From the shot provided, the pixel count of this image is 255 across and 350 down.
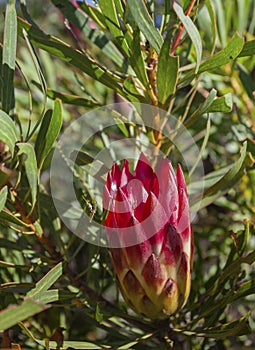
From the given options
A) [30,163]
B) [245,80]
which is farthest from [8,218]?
[245,80]

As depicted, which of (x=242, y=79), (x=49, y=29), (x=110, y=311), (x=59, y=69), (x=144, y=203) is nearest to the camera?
(x=144, y=203)

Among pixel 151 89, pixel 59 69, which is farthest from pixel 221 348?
pixel 59 69

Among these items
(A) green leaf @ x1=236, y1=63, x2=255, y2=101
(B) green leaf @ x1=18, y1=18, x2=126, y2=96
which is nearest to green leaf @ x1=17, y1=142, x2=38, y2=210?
(B) green leaf @ x1=18, y1=18, x2=126, y2=96

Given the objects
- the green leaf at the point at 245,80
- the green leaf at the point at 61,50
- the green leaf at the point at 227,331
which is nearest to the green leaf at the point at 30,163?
the green leaf at the point at 61,50

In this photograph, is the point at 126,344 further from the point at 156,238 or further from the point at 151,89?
the point at 151,89

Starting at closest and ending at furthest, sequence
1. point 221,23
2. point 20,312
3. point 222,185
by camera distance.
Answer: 1. point 20,312
2. point 222,185
3. point 221,23

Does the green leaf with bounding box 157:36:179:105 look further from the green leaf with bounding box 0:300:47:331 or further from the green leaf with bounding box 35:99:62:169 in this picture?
the green leaf with bounding box 0:300:47:331

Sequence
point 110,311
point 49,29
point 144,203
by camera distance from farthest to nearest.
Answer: point 49,29 → point 110,311 → point 144,203

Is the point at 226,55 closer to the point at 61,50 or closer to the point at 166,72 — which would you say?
the point at 166,72
